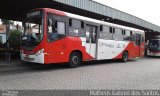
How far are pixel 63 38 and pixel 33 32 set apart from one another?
168 centimetres

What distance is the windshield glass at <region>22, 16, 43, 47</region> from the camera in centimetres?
1070

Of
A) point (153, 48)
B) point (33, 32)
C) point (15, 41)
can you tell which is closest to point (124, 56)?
point (33, 32)

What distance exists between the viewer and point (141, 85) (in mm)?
7805

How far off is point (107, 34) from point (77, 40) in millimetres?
3624

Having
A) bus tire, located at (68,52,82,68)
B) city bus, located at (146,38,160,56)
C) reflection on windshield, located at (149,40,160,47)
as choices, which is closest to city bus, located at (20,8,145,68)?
bus tire, located at (68,52,82,68)

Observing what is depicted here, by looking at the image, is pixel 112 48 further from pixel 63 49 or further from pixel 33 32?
pixel 33 32

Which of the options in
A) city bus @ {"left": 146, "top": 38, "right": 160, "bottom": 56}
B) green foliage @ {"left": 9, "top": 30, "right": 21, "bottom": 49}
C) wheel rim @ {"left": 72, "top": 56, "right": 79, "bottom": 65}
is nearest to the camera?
wheel rim @ {"left": 72, "top": 56, "right": 79, "bottom": 65}

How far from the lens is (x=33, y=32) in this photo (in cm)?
1113

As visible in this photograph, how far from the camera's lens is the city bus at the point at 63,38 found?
10.7 meters

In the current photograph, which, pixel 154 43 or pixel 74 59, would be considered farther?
pixel 154 43

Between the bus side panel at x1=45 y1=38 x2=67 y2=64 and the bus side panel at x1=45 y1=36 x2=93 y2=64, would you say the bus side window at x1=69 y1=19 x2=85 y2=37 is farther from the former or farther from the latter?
the bus side panel at x1=45 y1=38 x2=67 y2=64

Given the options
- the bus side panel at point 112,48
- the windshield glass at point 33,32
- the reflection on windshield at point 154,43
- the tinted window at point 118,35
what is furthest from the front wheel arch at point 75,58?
the reflection on windshield at point 154,43

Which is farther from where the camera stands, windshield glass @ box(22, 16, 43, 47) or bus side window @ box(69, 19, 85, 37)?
bus side window @ box(69, 19, 85, 37)

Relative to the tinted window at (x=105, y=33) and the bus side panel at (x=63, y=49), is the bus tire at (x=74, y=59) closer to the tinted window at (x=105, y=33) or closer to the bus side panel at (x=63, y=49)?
the bus side panel at (x=63, y=49)
